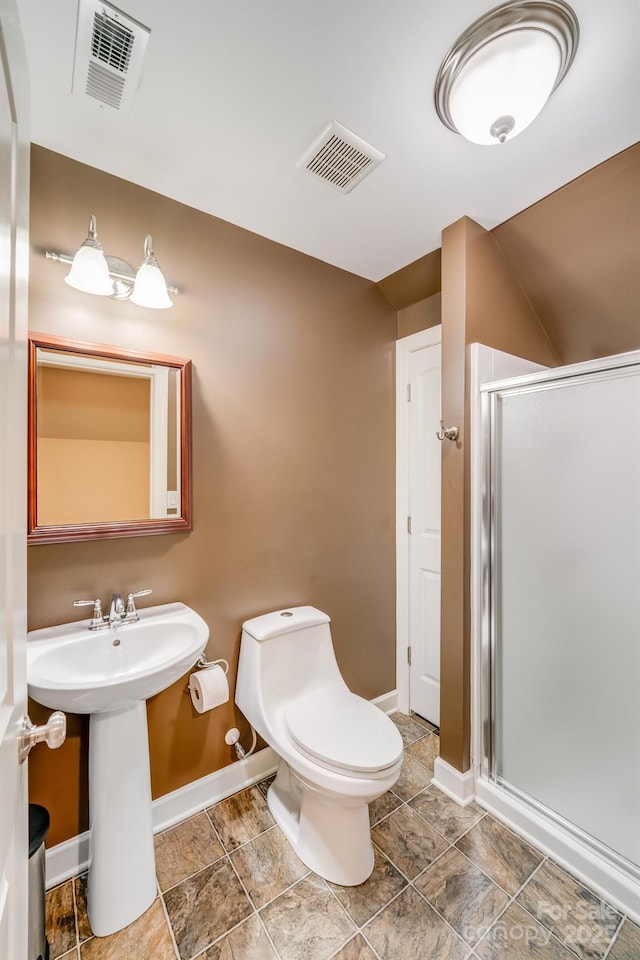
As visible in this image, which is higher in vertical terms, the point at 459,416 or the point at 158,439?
the point at 459,416

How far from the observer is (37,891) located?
1068mm

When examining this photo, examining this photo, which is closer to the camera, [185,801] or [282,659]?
[185,801]

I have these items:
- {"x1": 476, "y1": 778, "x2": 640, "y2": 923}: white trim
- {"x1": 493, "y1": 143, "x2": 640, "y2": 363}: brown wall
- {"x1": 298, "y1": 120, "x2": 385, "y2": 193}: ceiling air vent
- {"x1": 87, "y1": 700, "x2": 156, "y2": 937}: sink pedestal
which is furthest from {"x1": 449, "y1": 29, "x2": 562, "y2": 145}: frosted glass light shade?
{"x1": 476, "y1": 778, "x2": 640, "y2": 923}: white trim

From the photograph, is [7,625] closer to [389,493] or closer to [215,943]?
[215,943]

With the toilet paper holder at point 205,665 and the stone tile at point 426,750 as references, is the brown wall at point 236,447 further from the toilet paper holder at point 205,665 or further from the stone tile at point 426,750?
the stone tile at point 426,750

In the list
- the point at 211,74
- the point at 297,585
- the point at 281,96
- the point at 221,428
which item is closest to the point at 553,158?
the point at 281,96

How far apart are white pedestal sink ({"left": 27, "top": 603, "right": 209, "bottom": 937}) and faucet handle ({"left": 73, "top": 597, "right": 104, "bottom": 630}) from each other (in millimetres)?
26

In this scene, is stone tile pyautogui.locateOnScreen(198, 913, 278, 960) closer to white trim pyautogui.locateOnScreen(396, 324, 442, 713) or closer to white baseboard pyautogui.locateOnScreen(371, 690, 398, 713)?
white baseboard pyautogui.locateOnScreen(371, 690, 398, 713)

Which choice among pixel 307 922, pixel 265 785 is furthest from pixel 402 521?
pixel 307 922

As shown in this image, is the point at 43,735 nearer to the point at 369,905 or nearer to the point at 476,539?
the point at 369,905

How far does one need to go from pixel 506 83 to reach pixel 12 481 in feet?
4.73

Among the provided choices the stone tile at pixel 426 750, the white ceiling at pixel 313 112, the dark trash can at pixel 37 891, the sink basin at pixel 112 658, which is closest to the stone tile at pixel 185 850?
the dark trash can at pixel 37 891

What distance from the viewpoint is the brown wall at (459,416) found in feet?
5.55

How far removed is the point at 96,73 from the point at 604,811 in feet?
8.92
